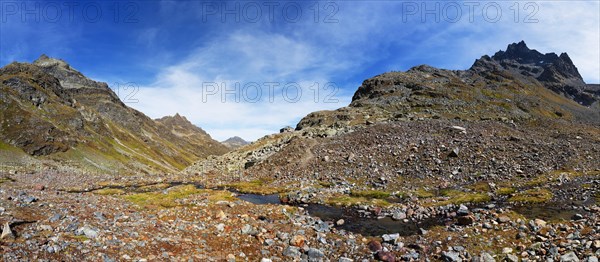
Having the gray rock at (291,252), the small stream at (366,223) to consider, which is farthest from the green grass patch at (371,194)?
the gray rock at (291,252)

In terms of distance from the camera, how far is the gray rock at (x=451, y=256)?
20.1 metres

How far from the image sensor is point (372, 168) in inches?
2042

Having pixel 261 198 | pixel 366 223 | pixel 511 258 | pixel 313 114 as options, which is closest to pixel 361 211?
pixel 366 223

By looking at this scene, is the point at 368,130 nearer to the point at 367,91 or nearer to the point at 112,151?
the point at 367,91

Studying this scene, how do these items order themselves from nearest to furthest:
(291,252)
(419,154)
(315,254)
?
1. (291,252)
2. (315,254)
3. (419,154)

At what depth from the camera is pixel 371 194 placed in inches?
1642

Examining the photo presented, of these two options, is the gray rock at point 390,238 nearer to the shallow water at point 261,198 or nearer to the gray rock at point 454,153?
the shallow water at point 261,198

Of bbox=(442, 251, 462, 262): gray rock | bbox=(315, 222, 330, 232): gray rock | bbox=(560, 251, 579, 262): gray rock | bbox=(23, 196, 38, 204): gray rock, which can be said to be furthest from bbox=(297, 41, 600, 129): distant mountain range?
bbox=(23, 196, 38, 204): gray rock

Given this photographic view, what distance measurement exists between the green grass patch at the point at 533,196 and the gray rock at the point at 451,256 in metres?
18.3

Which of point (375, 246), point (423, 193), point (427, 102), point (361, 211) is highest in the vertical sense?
point (427, 102)

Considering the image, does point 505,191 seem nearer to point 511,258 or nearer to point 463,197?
point 463,197

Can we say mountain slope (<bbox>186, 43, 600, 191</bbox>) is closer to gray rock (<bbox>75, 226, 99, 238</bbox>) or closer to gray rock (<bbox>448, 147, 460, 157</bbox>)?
gray rock (<bbox>448, 147, 460, 157</bbox>)

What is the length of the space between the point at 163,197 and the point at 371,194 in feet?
90.3

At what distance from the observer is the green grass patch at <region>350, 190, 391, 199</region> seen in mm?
40938
